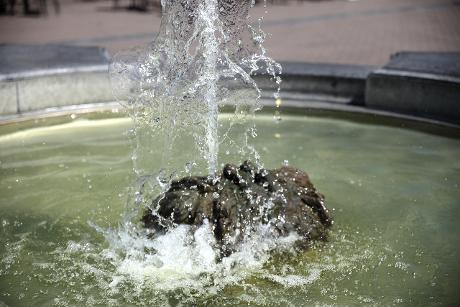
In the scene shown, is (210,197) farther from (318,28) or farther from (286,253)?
(318,28)

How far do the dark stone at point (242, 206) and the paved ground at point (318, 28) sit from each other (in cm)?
585

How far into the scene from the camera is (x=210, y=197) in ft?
13.5

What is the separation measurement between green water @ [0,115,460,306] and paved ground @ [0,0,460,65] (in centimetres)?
404

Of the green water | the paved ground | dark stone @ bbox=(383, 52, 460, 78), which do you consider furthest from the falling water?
the paved ground

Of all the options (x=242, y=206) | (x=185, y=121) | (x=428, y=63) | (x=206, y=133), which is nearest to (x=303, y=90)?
(x=428, y=63)

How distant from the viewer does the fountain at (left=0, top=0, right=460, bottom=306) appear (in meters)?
3.66

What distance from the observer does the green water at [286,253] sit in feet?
11.7

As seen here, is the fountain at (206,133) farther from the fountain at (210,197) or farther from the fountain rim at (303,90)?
the fountain rim at (303,90)

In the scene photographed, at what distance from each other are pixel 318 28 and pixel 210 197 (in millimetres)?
9769

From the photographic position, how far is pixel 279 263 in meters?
3.88

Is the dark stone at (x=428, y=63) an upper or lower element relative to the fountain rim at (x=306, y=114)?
upper

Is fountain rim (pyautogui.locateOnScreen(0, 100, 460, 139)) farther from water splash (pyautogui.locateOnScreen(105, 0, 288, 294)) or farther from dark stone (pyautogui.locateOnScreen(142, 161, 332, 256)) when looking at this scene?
dark stone (pyautogui.locateOnScreen(142, 161, 332, 256))

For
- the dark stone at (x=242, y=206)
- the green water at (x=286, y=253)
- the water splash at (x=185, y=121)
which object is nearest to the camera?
Result: the green water at (x=286, y=253)

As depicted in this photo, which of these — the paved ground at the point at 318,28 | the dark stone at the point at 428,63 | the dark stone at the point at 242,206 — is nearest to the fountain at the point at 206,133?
the dark stone at the point at 242,206
